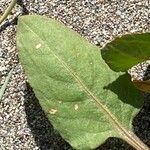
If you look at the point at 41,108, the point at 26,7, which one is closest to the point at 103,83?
the point at 41,108

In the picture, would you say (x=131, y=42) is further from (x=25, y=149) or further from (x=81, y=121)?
(x=25, y=149)

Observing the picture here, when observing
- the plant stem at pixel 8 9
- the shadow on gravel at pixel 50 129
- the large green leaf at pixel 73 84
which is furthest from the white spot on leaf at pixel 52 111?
the plant stem at pixel 8 9

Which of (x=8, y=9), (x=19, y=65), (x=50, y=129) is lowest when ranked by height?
(x=50, y=129)

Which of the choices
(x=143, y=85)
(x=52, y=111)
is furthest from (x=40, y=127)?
(x=143, y=85)

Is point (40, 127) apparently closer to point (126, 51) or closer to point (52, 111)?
point (52, 111)

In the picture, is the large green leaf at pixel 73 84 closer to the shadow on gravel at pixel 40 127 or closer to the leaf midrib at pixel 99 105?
the leaf midrib at pixel 99 105
